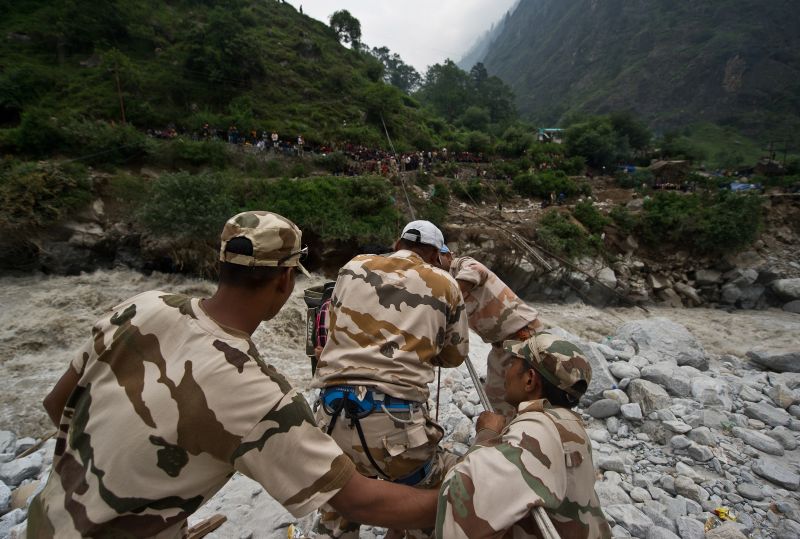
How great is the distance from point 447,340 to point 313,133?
22.4 metres

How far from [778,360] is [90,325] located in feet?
47.0

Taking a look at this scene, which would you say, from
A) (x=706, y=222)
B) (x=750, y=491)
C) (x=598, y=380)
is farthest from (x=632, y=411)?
(x=706, y=222)

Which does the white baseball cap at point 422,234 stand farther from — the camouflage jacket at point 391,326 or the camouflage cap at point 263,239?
the camouflage cap at point 263,239

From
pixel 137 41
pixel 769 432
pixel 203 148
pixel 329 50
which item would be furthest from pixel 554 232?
pixel 329 50

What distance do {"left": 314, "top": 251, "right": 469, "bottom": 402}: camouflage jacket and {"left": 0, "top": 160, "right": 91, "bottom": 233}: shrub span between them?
1261 centimetres

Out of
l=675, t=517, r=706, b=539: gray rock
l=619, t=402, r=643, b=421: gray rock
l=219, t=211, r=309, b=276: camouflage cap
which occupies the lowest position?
l=675, t=517, r=706, b=539: gray rock

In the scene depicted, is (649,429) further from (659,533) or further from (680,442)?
(659,533)

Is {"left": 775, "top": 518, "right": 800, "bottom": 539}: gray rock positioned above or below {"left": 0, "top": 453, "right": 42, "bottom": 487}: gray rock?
above

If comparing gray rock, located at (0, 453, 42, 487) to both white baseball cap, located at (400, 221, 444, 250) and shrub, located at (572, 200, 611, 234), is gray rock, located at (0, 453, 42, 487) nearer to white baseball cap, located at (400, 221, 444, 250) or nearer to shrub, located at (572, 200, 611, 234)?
white baseball cap, located at (400, 221, 444, 250)

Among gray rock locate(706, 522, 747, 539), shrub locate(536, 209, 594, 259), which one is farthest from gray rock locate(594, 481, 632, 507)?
shrub locate(536, 209, 594, 259)

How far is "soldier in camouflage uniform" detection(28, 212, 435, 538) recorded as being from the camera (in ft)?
3.42

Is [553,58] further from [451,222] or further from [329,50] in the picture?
[451,222]

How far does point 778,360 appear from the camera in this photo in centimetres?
617

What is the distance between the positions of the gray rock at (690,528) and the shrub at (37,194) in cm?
1461
